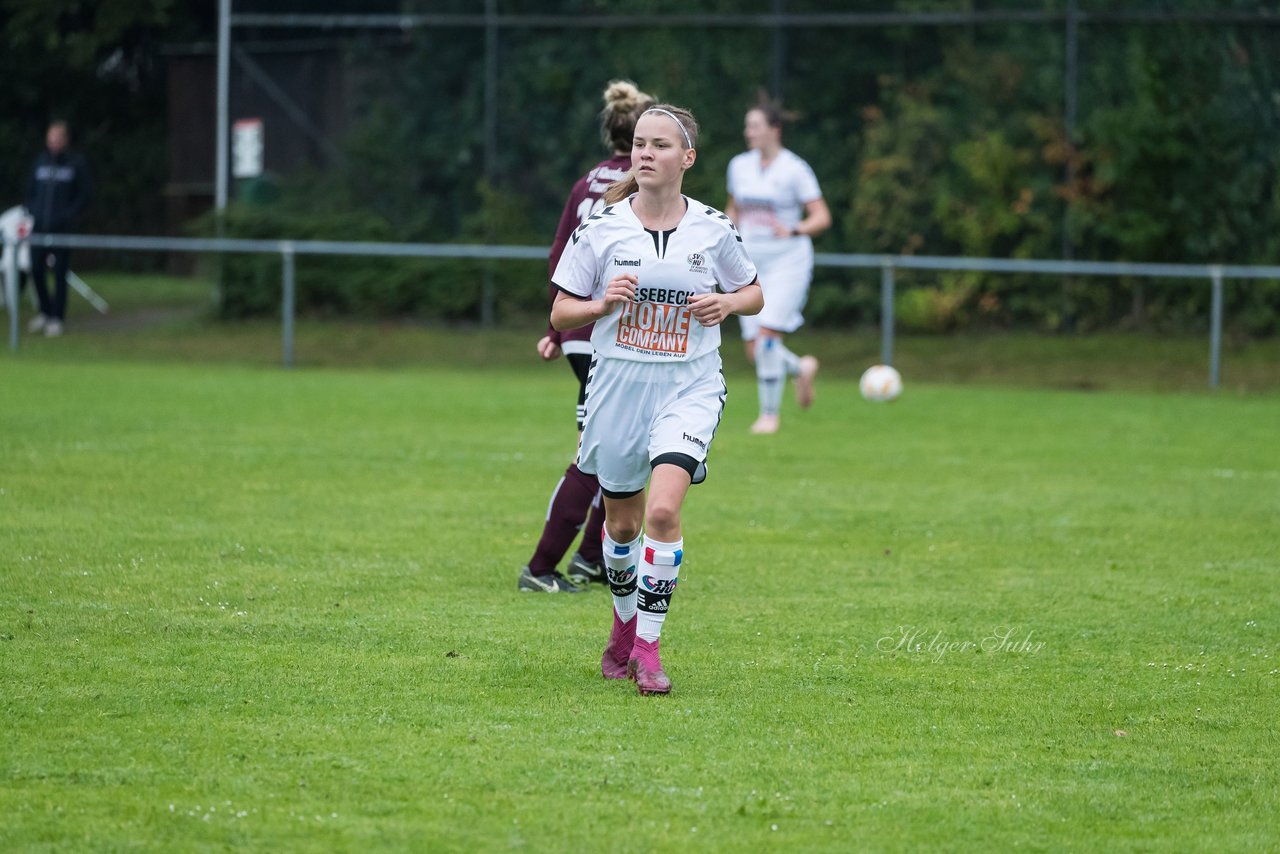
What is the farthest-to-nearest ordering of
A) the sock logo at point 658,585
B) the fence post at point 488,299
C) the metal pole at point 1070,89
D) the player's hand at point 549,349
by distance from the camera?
the fence post at point 488,299, the metal pole at point 1070,89, the player's hand at point 549,349, the sock logo at point 658,585

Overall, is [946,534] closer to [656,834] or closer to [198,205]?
[656,834]

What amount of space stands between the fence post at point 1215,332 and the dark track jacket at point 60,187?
12921 millimetres

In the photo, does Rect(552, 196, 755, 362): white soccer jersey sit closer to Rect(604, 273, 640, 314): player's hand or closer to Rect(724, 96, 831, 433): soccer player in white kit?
Rect(604, 273, 640, 314): player's hand

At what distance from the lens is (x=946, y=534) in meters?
9.12

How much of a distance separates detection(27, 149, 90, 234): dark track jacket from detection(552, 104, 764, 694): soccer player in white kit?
16259mm

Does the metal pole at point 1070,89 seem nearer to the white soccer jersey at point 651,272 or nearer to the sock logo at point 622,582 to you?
the white soccer jersey at point 651,272

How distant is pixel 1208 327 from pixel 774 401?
6.55m

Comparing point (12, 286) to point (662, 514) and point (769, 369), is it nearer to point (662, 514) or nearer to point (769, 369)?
point (769, 369)

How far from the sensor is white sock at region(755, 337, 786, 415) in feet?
44.6

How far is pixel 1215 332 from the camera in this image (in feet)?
56.4

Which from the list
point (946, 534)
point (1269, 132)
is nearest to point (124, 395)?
point (946, 534)

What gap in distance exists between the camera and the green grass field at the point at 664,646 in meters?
4.46

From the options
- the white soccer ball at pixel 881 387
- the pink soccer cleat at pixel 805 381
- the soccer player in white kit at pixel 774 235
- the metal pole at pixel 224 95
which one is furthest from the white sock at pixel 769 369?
the metal pole at pixel 224 95

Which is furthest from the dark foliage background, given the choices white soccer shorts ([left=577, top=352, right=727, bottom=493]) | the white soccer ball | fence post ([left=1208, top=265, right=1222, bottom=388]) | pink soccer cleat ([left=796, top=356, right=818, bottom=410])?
white soccer shorts ([left=577, top=352, right=727, bottom=493])
